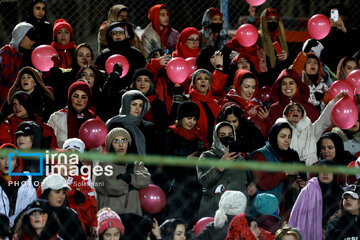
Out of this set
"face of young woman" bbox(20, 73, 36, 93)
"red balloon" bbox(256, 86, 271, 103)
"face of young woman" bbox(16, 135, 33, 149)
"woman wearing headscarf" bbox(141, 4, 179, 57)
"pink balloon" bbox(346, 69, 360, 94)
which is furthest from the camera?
"woman wearing headscarf" bbox(141, 4, 179, 57)

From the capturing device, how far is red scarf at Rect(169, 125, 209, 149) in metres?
8.09

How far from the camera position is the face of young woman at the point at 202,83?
8.84m

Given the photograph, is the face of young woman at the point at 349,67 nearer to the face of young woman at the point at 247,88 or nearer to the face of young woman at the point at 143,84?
the face of young woman at the point at 247,88

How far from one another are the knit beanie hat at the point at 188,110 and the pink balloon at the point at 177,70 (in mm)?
750

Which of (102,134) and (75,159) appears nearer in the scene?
(75,159)

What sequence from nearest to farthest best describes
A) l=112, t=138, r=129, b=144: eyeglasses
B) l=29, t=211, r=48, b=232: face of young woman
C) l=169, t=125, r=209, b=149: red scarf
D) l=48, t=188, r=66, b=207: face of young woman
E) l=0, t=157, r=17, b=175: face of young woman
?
l=29, t=211, r=48, b=232: face of young woman
l=48, t=188, r=66, b=207: face of young woman
l=0, t=157, r=17, b=175: face of young woman
l=112, t=138, r=129, b=144: eyeglasses
l=169, t=125, r=209, b=149: red scarf

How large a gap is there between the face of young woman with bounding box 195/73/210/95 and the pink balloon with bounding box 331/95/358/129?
3.78ft

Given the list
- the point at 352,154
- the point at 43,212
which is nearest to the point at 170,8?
the point at 352,154

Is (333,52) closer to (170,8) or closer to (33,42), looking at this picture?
(170,8)

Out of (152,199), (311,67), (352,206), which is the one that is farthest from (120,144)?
(311,67)

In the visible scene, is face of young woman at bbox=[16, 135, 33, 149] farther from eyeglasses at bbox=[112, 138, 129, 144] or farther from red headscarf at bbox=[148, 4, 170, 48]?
red headscarf at bbox=[148, 4, 170, 48]

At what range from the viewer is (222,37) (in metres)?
10.1

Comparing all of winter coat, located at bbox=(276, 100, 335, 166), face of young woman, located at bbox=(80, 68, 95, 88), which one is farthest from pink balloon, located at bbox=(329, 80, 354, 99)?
face of young woman, located at bbox=(80, 68, 95, 88)

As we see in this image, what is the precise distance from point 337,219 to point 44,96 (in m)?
2.84
